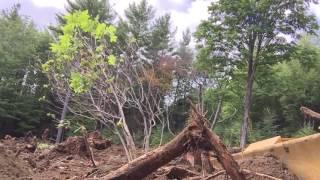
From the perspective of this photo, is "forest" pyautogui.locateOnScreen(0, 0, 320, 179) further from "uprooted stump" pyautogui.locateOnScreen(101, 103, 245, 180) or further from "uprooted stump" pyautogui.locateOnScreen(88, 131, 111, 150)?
"uprooted stump" pyautogui.locateOnScreen(101, 103, 245, 180)

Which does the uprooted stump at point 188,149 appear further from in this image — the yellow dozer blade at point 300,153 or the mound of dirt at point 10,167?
the mound of dirt at point 10,167

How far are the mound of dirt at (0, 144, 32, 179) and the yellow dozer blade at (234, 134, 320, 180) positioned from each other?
313 cm

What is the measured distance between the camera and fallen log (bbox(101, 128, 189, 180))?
12.2ft

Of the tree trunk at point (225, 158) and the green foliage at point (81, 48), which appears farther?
the green foliage at point (81, 48)

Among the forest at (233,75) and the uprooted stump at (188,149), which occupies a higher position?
the forest at (233,75)

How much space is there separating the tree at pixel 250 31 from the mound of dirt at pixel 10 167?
1278cm

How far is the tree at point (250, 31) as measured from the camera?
18.7m

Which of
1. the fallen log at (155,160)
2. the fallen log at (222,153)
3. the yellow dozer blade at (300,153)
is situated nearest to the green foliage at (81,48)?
→ the yellow dozer blade at (300,153)

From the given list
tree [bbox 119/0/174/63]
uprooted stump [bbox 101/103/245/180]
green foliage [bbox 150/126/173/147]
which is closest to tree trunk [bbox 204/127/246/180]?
uprooted stump [bbox 101/103/245/180]

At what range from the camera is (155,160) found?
12.4 ft

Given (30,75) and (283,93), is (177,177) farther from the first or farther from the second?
(30,75)

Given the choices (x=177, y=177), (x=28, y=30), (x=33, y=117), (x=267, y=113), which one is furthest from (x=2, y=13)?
(x=177, y=177)

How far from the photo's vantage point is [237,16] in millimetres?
19078

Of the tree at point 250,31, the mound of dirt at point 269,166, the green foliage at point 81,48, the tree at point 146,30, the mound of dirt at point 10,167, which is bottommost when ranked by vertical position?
the mound of dirt at point 10,167
